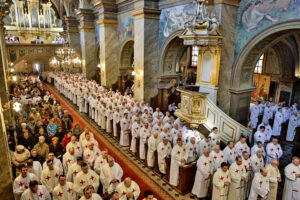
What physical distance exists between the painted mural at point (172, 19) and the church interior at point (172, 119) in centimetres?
5

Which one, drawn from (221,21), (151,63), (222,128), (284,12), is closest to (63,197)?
(222,128)

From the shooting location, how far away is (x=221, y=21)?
328 inches

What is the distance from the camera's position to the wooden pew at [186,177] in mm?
6219

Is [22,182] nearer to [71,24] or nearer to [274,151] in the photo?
[274,151]

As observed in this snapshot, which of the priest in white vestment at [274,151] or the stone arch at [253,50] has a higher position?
the stone arch at [253,50]

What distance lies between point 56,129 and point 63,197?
137 inches

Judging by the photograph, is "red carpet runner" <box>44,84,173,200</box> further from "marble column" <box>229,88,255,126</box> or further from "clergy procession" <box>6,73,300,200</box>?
"marble column" <box>229,88,255,126</box>

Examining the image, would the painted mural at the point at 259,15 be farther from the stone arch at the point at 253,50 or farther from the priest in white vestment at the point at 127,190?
the priest in white vestment at the point at 127,190

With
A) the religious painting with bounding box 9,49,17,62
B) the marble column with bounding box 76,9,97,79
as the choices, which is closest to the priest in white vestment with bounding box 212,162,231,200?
the marble column with bounding box 76,9,97,79

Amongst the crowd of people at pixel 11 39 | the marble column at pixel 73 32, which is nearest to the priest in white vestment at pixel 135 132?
the marble column at pixel 73 32

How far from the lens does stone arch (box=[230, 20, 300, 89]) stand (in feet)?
23.9

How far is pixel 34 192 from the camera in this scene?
470 cm

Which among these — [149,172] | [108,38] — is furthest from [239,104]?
[108,38]

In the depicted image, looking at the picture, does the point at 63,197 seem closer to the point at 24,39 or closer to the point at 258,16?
the point at 258,16
